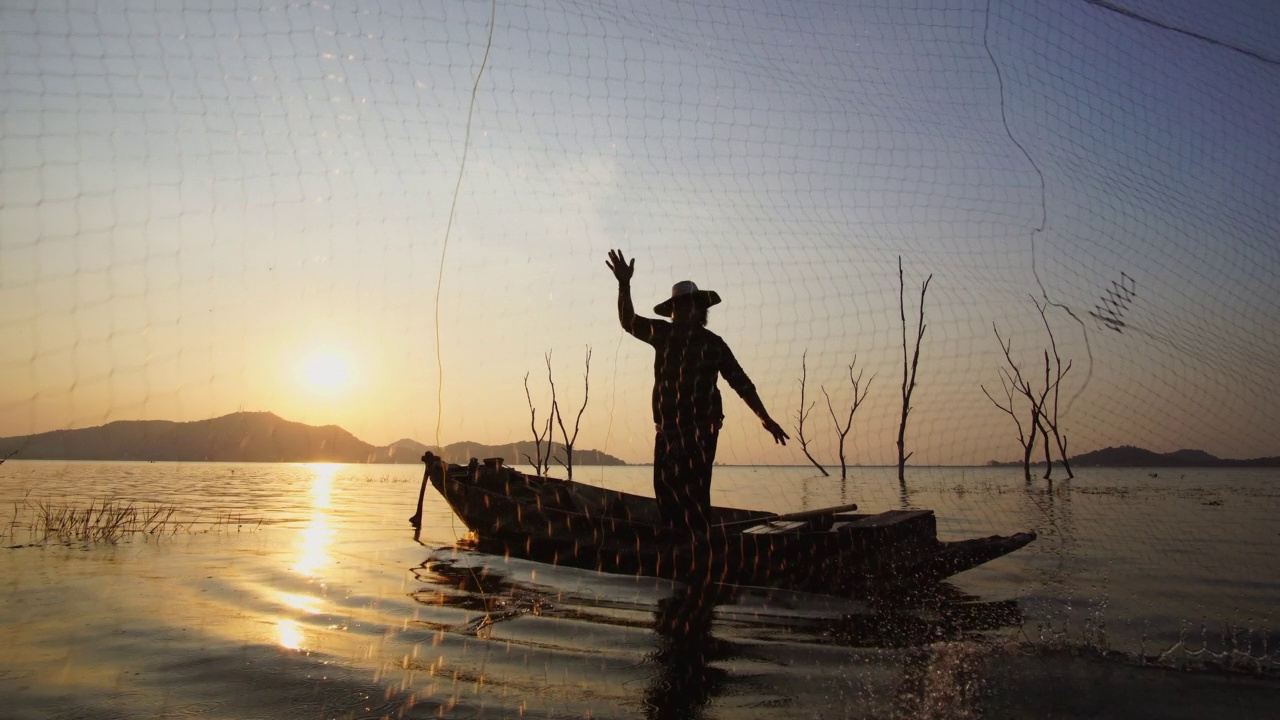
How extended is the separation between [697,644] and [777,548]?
6.45 feet

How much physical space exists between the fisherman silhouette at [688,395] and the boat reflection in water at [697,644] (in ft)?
2.85

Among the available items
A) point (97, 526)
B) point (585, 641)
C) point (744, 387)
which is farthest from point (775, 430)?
point (97, 526)

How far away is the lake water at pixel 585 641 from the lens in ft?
10.6

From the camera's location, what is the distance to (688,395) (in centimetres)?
657

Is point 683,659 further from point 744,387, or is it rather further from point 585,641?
point 744,387

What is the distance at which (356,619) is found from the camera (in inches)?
191

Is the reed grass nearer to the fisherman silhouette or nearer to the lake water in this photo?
the lake water

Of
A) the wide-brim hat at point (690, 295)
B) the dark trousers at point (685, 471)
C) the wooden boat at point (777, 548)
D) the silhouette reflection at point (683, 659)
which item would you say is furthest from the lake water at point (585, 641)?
the wide-brim hat at point (690, 295)

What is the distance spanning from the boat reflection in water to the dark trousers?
2.16 ft

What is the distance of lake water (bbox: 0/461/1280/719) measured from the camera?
3244 millimetres

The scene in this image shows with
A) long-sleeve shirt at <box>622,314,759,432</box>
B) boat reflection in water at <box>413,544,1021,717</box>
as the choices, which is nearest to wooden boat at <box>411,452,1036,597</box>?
boat reflection in water at <box>413,544,1021,717</box>

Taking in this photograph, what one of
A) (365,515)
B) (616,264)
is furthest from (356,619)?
(365,515)

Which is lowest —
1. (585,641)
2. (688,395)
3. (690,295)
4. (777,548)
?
(585,641)

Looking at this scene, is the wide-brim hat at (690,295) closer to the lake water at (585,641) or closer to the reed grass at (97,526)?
the lake water at (585,641)
